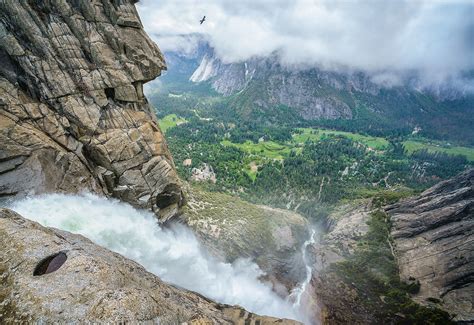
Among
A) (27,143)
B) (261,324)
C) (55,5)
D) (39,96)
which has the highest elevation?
(55,5)

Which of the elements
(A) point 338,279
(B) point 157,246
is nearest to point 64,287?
(B) point 157,246

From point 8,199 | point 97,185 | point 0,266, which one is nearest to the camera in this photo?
point 0,266

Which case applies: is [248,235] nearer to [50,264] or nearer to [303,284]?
[303,284]

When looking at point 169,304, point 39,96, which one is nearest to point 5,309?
point 169,304

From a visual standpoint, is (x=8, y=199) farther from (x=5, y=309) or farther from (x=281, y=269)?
(x=281, y=269)

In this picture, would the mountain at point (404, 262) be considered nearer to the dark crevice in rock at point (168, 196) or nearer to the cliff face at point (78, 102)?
the dark crevice in rock at point (168, 196)

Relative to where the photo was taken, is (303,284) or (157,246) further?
(303,284)

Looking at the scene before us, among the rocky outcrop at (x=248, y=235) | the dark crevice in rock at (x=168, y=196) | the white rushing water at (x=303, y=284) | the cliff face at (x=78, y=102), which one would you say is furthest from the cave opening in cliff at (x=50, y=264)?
the white rushing water at (x=303, y=284)
